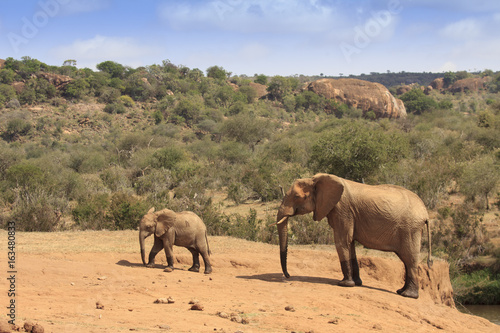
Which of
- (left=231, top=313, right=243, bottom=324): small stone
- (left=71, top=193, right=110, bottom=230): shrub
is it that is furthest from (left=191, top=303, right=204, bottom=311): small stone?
(left=71, top=193, right=110, bottom=230): shrub

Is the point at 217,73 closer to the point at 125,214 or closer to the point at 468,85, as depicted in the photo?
the point at 468,85

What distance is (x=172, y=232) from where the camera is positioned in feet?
36.1

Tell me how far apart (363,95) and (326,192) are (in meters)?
67.4

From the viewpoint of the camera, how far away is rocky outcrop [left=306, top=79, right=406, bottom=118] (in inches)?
2849

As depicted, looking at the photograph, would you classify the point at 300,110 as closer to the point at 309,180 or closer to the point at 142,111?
the point at 142,111

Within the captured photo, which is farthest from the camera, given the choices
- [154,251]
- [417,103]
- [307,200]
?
[417,103]

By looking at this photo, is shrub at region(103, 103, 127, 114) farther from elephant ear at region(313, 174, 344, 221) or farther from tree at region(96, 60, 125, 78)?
elephant ear at region(313, 174, 344, 221)

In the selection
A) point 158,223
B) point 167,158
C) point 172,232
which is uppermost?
point 167,158

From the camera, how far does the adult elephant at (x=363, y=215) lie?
966 centimetres

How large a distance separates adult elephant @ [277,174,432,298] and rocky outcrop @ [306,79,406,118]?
64502 millimetres

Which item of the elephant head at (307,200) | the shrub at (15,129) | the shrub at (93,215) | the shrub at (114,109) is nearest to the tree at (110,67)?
the shrub at (114,109)

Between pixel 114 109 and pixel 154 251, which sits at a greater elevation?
pixel 114 109

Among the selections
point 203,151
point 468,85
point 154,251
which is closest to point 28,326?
point 154,251

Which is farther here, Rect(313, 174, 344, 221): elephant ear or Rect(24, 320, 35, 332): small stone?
Rect(313, 174, 344, 221): elephant ear
